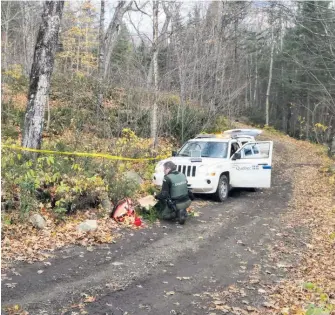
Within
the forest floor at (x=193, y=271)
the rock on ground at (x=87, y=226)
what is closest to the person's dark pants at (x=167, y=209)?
the forest floor at (x=193, y=271)

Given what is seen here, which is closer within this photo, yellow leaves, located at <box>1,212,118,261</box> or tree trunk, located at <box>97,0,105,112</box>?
yellow leaves, located at <box>1,212,118,261</box>

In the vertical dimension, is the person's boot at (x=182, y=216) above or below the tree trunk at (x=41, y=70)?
below

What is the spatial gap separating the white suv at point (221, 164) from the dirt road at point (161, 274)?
202 cm

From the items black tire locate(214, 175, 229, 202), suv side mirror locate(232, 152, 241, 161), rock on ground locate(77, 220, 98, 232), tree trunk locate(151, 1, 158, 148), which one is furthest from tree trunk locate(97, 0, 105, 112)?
rock on ground locate(77, 220, 98, 232)

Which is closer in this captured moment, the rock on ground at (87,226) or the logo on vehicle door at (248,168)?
the rock on ground at (87,226)

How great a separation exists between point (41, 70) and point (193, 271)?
6.11 metres

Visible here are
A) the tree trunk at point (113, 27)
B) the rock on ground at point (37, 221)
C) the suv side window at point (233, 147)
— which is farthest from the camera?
the tree trunk at point (113, 27)

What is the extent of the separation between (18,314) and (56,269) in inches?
58.3

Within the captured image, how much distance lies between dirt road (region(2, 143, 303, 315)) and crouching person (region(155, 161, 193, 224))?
0.33 meters

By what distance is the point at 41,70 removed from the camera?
9.59m

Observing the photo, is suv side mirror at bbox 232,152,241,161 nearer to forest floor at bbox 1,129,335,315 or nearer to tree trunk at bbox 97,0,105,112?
forest floor at bbox 1,129,335,315

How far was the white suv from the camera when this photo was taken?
11.1m

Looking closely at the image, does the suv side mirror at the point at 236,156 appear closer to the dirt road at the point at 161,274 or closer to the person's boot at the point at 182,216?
the dirt road at the point at 161,274

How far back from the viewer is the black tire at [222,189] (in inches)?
456
